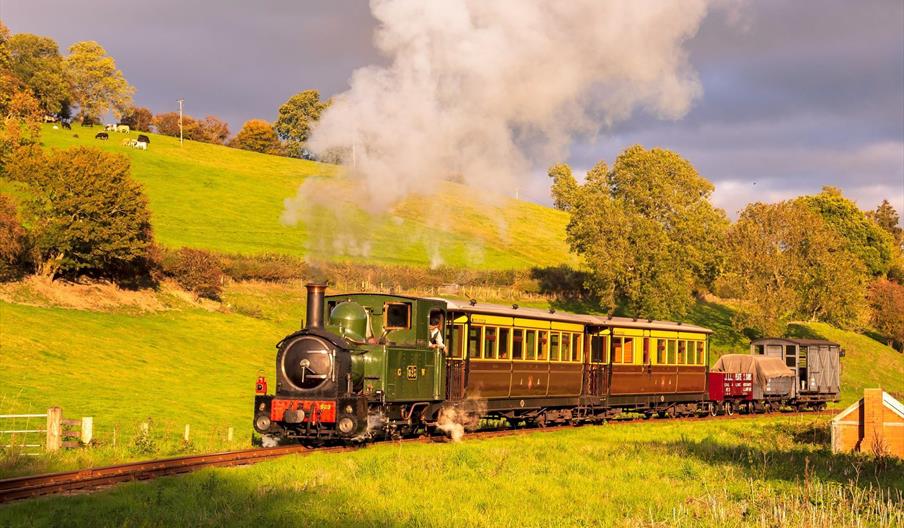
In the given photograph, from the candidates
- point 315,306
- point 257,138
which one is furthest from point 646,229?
point 257,138

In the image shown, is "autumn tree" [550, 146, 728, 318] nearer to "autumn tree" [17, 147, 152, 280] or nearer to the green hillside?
the green hillside

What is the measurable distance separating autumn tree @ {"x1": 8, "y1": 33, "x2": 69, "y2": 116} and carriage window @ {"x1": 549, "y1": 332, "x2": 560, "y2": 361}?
103136mm

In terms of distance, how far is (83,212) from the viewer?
4841 cm

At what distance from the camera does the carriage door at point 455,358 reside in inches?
942

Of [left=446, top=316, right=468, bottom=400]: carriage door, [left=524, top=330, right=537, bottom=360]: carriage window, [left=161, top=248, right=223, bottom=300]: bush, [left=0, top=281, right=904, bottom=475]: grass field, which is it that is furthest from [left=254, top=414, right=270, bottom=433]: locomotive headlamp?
[left=161, top=248, right=223, bottom=300]: bush

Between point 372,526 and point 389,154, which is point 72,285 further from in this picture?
point 372,526

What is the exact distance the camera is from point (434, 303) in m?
23.3

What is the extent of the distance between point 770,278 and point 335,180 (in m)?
42.4

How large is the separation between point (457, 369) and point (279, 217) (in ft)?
198

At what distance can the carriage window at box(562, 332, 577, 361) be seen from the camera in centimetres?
2941

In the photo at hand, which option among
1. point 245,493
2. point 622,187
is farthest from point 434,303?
point 622,187

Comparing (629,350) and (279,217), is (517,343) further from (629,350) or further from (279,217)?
(279,217)

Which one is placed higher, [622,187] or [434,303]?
[622,187]

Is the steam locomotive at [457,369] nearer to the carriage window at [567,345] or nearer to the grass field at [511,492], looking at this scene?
the carriage window at [567,345]
